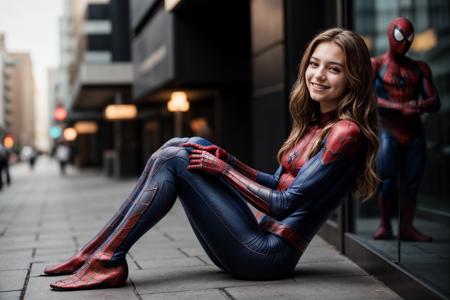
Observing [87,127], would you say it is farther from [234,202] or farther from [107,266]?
[234,202]

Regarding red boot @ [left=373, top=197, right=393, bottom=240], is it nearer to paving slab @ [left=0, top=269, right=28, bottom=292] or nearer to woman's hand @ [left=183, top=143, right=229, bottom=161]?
woman's hand @ [left=183, top=143, right=229, bottom=161]

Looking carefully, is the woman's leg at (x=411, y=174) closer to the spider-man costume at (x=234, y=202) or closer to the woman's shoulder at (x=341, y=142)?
the spider-man costume at (x=234, y=202)

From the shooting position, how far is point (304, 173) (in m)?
4.28

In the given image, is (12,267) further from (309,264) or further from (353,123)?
(353,123)

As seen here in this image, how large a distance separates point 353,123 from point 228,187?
880 mm

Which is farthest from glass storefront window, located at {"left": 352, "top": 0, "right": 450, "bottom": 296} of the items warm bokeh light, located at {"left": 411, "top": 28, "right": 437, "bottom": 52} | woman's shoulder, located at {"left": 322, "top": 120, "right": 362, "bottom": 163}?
woman's shoulder, located at {"left": 322, "top": 120, "right": 362, "bottom": 163}

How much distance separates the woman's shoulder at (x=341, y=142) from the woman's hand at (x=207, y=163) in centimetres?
62

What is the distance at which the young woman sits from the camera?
168 inches

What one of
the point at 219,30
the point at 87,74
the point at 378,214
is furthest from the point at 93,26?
the point at 378,214

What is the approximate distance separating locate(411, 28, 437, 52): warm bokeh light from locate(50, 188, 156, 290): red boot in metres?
5.88

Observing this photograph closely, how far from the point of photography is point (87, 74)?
93.0 ft

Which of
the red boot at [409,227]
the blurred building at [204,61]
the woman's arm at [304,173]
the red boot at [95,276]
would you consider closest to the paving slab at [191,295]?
the red boot at [95,276]

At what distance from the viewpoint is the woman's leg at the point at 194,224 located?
4309 mm

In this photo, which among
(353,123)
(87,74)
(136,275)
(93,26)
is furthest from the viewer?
(93,26)
